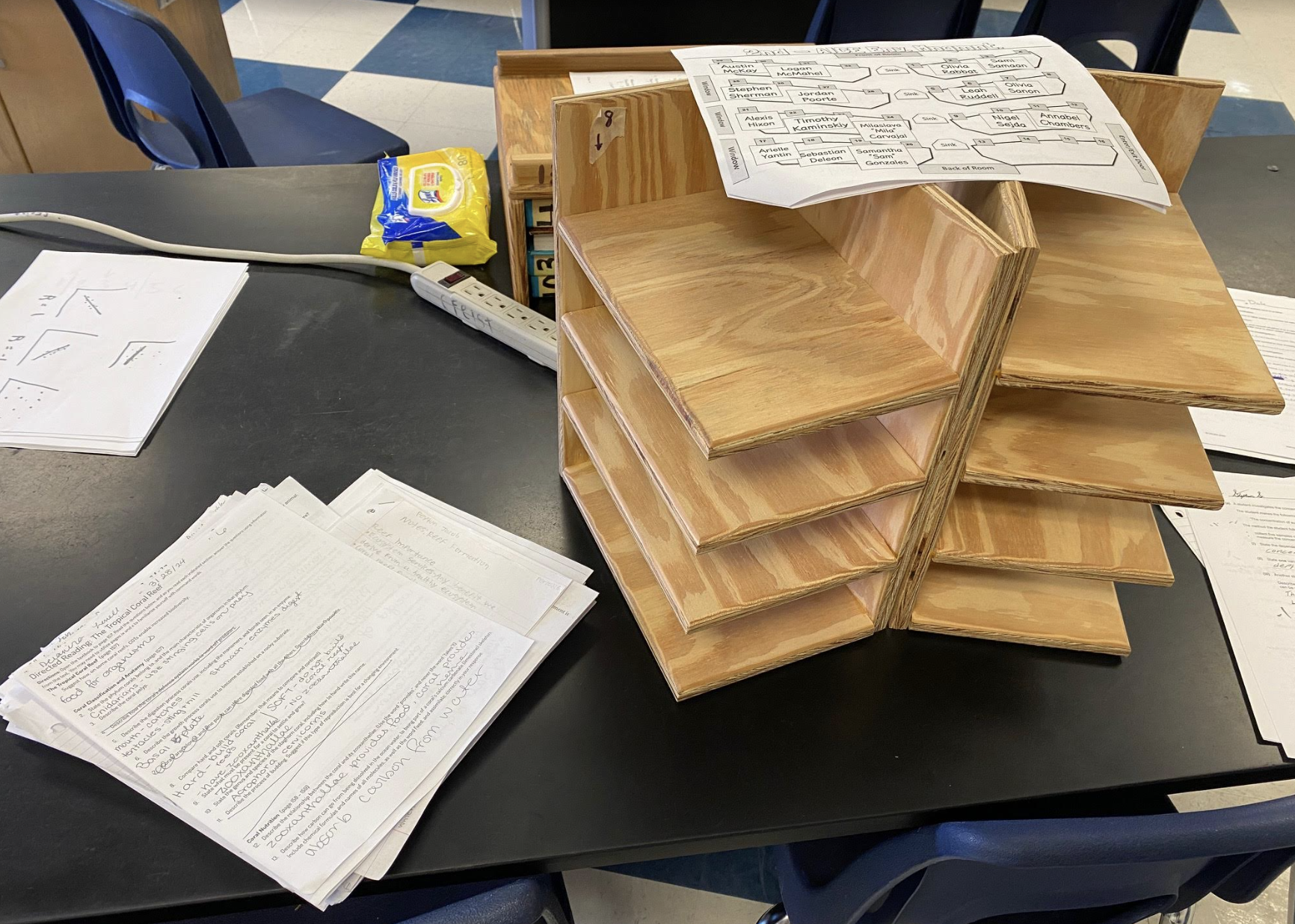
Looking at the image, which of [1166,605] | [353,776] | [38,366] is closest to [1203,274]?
[1166,605]

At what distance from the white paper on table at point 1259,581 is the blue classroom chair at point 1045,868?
0.13m

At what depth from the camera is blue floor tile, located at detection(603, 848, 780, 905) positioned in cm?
127

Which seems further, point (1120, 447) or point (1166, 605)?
point (1166, 605)

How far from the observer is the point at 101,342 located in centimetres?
105

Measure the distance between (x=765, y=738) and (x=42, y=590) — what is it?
68cm

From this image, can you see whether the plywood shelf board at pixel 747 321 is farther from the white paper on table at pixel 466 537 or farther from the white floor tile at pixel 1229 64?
the white floor tile at pixel 1229 64

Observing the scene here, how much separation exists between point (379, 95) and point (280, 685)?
2847 millimetres

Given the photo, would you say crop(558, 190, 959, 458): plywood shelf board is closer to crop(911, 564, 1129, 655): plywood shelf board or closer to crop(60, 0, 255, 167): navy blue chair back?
crop(911, 564, 1129, 655): plywood shelf board

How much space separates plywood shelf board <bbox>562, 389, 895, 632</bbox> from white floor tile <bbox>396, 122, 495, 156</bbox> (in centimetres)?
226

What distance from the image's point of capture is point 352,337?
1083 millimetres

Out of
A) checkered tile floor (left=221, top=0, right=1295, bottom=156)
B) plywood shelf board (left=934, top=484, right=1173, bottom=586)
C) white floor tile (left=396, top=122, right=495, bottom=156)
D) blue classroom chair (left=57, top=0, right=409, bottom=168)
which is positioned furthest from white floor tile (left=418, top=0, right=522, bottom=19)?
plywood shelf board (left=934, top=484, right=1173, bottom=586)

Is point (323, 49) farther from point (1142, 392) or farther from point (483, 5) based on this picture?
point (1142, 392)

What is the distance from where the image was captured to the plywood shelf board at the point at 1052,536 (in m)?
0.76

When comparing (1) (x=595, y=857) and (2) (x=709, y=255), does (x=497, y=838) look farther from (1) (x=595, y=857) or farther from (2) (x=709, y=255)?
(2) (x=709, y=255)
